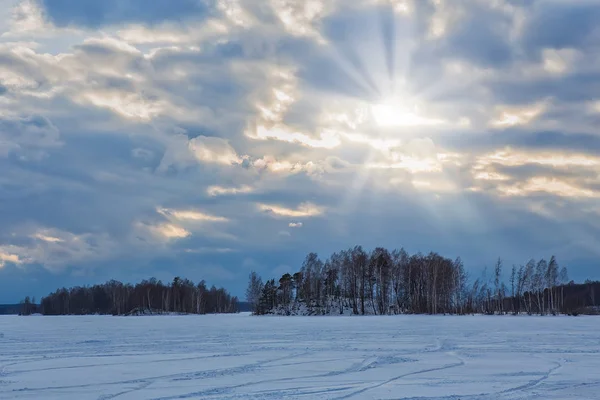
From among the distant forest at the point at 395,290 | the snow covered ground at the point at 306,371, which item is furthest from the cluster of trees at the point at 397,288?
the snow covered ground at the point at 306,371

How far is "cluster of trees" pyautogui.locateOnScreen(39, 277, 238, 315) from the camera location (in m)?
156

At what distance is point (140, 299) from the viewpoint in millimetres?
157750

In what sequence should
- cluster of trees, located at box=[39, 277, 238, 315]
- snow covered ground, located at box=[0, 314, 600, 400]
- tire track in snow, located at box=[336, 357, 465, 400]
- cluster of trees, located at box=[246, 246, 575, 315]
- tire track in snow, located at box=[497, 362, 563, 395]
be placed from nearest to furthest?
tire track in snow, located at box=[336, 357, 465, 400] → snow covered ground, located at box=[0, 314, 600, 400] → tire track in snow, located at box=[497, 362, 563, 395] → cluster of trees, located at box=[246, 246, 575, 315] → cluster of trees, located at box=[39, 277, 238, 315]

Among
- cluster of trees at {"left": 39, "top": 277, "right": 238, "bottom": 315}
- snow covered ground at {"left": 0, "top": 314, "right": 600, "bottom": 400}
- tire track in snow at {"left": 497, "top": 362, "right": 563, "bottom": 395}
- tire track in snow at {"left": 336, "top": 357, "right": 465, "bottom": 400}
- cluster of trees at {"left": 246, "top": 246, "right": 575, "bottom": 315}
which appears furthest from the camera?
cluster of trees at {"left": 39, "top": 277, "right": 238, "bottom": 315}

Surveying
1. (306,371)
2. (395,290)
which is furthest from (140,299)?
(306,371)

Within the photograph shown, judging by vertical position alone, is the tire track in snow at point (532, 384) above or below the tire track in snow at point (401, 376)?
below

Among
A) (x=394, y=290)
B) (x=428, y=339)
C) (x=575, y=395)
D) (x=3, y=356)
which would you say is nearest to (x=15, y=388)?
(x=3, y=356)

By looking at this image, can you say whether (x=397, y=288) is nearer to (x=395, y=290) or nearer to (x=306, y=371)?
(x=395, y=290)

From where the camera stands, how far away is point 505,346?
31.2 meters

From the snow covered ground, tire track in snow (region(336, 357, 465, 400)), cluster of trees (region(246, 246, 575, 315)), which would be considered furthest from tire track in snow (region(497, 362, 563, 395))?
cluster of trees (region(246, 246, 575, 315))

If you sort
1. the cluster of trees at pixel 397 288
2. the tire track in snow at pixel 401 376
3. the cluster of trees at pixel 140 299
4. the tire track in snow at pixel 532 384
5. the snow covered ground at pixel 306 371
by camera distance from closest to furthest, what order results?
the tire track in snow at pixel 401 376 < the snow covered ground at pixel 306 371 < the tire track in snow at pixel 532 384 < the cluster of trees at pixel 397 288 < the cluster of trees at pixel 140 299

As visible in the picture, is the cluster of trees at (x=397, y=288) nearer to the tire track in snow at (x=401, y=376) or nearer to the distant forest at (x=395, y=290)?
the distant forest at (x=395, y=290)

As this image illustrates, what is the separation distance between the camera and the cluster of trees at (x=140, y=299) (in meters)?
156

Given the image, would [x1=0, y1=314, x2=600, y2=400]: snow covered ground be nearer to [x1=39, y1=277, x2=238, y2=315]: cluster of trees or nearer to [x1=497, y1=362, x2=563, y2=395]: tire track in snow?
[x1=497, y1=362, x2=563, y2=395]: tire track in snow
